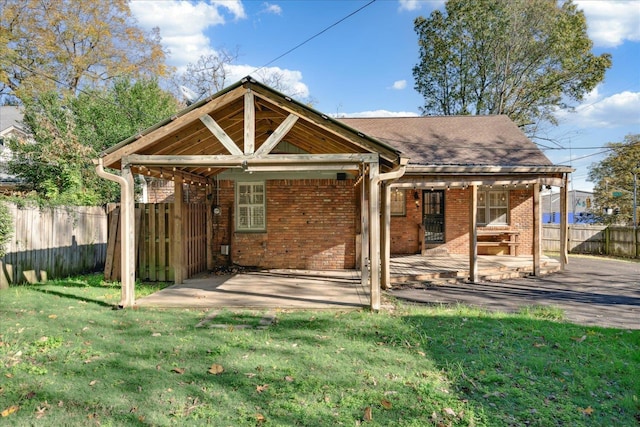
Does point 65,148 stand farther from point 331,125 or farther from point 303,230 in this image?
point 331,125

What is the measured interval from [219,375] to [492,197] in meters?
12.3

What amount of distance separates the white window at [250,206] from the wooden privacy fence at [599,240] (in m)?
14.9

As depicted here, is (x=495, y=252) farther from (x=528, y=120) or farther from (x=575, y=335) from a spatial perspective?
(x=528, y=120)

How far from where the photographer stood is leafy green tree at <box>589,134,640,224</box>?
25336mm

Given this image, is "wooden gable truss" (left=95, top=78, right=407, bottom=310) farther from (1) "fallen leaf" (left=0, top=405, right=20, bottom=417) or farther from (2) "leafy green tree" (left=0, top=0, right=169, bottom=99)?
(2) "leafy green tree" (left=0, top=0, right=169, bottom=99)

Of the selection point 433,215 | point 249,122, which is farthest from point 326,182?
point 433,215

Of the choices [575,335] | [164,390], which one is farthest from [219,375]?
[575,335]

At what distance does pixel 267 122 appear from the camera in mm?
8883

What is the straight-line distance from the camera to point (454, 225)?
13.2 meters

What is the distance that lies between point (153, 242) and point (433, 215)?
9.30m

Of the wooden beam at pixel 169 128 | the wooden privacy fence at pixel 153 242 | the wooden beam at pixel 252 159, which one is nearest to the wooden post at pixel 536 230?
the wooden beam at pixel 252 159

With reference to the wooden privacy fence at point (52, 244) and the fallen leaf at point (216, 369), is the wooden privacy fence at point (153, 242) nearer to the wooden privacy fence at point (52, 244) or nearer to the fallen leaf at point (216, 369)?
the wooden privacy fence at point (52, 244)

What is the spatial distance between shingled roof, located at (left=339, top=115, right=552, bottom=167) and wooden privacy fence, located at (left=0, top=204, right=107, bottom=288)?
28.1ft

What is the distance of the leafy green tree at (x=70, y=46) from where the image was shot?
2025 centimetres
